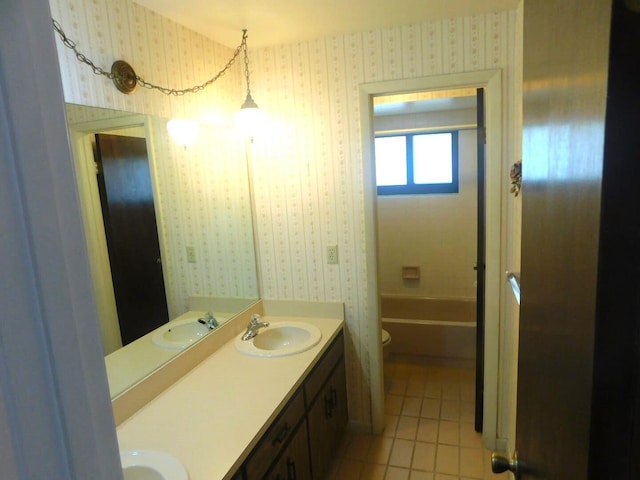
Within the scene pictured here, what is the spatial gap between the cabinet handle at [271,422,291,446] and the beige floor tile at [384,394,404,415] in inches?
53.5

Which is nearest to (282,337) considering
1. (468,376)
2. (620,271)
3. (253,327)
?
(253,327)

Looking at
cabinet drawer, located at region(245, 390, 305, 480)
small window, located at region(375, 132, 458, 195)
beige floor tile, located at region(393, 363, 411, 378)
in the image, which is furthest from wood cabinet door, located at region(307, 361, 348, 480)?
small window, located at region(375, 132, 458, 195)

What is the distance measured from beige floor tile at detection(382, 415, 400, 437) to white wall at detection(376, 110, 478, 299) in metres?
1.31

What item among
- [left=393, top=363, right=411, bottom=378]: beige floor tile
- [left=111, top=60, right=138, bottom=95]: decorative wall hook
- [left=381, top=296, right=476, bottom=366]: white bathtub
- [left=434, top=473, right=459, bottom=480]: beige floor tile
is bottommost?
[left=434, top=473, right=459, bottom=480]: beige floor tile

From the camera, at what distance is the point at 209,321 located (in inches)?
83.6

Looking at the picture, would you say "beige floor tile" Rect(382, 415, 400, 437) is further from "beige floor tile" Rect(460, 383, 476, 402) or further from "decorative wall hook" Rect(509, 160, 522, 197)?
"decorative wall hook" Rect(509, 160, 522, 197)

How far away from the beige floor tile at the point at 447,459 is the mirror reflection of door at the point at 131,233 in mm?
1773

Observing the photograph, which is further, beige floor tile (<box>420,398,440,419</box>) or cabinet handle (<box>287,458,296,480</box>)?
beige floor tile (<box>420,398,440,419</box>)

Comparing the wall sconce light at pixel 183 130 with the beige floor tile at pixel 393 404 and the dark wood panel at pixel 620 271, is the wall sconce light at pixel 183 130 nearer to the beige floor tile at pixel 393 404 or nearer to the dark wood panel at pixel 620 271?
the dark wood panel at pixel 620 271

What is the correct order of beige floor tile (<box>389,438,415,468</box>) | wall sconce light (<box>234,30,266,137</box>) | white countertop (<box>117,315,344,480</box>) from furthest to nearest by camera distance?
beige floor tile (<box>389,438,415,468</box>), wall sconce light (<box>234,30,266,137</box>), white countertop (<box>117,315,344,480</box>)

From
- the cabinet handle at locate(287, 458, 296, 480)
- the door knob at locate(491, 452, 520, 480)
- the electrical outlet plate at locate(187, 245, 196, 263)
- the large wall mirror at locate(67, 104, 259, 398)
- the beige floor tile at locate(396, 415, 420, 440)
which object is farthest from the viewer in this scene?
the beige floor tile at locate(396, 415, 420, 440)

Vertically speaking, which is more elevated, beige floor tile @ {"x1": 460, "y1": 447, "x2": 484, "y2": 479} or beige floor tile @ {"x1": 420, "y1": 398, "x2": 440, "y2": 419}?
beige floor tile @ {"x1": 420, "y1": 398, "x2": 440, "y2": 419}

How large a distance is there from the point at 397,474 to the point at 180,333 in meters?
1.46

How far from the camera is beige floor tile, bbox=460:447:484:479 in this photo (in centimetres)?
220
